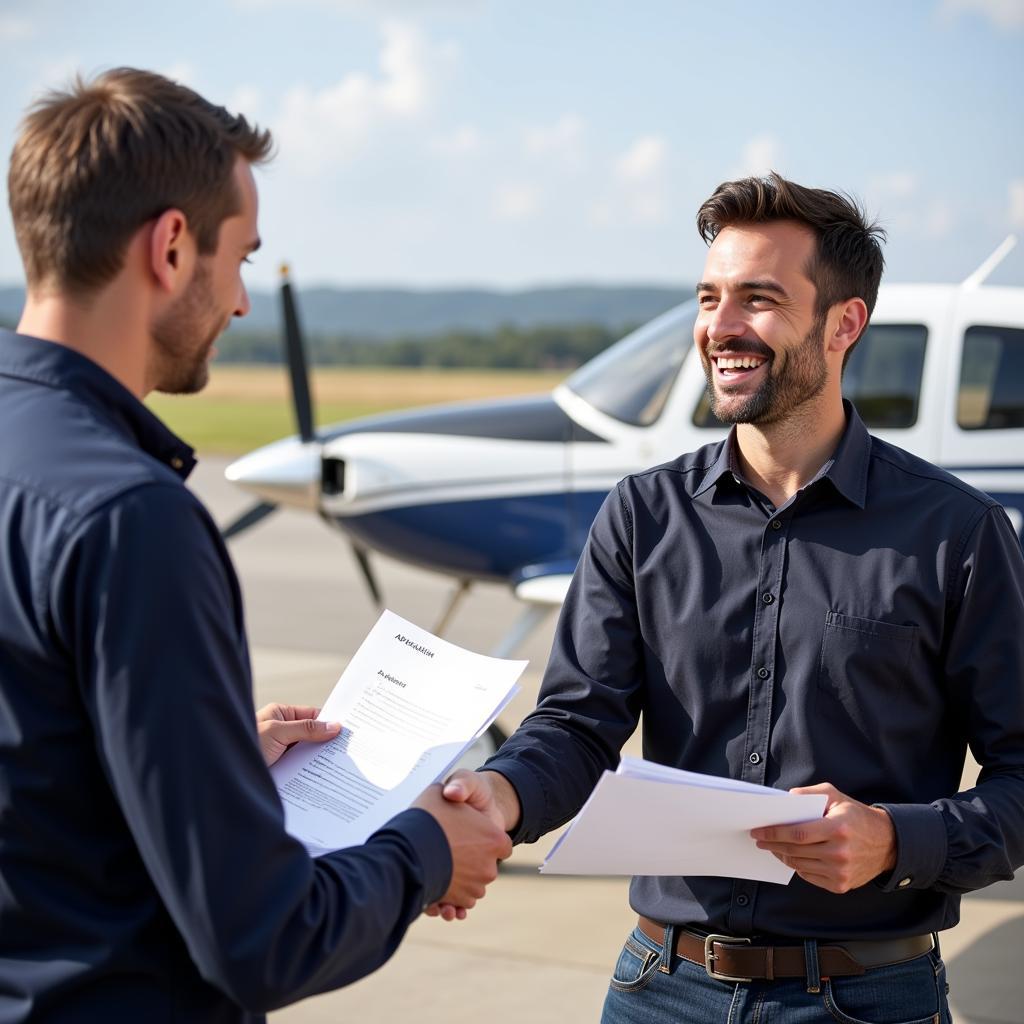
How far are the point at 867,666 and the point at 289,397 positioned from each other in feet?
252

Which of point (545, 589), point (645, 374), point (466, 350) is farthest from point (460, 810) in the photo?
point (466, 350)

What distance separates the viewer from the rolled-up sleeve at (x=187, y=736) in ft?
4.06

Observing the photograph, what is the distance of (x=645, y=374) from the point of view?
265 inches

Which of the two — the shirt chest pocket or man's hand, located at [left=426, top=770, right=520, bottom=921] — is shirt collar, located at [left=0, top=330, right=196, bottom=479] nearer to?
man's hand, located at [left=426, top=770, right=520, bottom=921]

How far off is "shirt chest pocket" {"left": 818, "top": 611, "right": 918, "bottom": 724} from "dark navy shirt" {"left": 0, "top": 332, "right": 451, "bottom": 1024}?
0.94m

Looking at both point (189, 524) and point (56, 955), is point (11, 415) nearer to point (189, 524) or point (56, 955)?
point (189, 524)

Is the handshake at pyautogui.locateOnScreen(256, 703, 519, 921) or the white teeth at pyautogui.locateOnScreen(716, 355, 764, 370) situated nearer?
the handshake at pyautogui.locateOnScreen(256, 703, 519, 921)

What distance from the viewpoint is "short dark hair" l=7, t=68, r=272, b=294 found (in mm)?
1354

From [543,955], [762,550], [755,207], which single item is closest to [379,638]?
[762,550]

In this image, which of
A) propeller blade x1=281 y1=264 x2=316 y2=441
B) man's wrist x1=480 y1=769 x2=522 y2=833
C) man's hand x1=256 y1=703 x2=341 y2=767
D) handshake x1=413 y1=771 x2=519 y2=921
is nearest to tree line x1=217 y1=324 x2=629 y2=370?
propeller blade x1=281 y1=264 x2=316 y2=441

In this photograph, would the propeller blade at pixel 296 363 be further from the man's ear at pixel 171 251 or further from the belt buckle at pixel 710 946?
the man's ear at pixel 171 251

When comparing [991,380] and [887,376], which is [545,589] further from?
[991,380]

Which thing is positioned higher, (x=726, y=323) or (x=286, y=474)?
(x=726, y=323)

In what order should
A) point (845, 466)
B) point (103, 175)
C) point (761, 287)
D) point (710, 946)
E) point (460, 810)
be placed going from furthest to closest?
point (761, 287) < point (845, 466) < point (710, 946) < point (460, 810) < point (103, 175)
